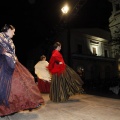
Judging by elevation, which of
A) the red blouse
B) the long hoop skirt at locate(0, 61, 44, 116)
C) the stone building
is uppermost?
the stone building

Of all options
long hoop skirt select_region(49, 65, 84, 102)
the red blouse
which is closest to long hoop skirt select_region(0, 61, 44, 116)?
long hoop skirt select_region(49, 65, 84, 102)

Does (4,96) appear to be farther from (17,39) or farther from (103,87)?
(17,39)

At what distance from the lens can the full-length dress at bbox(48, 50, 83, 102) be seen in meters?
5.05

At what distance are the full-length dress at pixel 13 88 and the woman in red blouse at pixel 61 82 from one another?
1709mm

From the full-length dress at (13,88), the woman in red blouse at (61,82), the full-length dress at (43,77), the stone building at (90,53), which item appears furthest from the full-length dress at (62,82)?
the stone building at (90,53)

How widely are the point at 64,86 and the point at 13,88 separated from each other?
6.88ft

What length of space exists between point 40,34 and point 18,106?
20768 mm

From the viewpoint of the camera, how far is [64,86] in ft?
16.7

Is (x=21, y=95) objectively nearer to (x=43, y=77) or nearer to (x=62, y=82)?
(x=62, y=82)

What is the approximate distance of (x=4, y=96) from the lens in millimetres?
3123

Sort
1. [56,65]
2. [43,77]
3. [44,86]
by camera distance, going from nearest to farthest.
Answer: [56,65]
[44,86]
[43,77]

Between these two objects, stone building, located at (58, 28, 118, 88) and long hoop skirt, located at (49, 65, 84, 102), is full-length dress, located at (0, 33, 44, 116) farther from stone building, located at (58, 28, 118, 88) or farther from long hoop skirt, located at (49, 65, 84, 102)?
stone building, located at (58, 28, 118, 88)

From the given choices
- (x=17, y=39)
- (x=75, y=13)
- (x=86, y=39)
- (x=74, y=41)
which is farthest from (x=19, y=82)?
(x=86, y=39)

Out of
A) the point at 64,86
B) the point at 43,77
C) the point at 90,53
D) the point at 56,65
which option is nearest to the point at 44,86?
the point at 43,77
